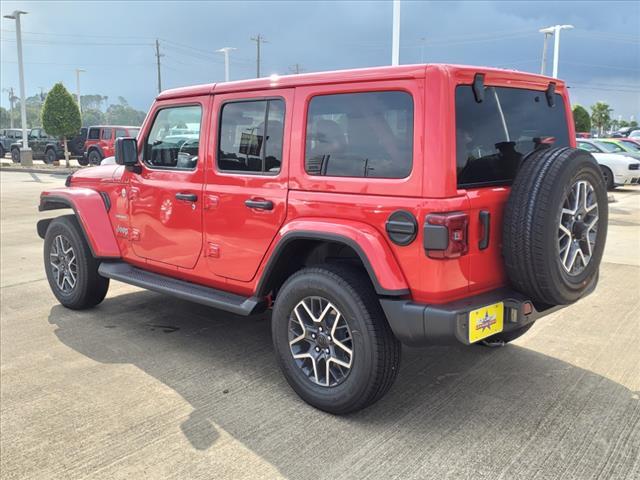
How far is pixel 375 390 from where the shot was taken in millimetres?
3064

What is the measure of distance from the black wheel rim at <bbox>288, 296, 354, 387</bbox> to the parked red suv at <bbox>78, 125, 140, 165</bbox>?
21425 mm

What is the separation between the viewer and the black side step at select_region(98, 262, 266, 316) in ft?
12.1

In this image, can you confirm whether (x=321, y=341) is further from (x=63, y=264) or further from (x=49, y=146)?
(x=49, y=146)

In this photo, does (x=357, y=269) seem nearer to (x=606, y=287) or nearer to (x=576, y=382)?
(x=576, y=382)

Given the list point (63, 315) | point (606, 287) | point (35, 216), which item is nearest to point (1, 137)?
point (35, 216)

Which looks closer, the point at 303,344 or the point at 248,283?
the point at 303,344

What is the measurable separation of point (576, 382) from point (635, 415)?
0.47 metres

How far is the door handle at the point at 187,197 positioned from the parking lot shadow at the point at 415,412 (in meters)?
1.11

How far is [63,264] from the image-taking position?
523 cm

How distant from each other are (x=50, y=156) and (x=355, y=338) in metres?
28.4

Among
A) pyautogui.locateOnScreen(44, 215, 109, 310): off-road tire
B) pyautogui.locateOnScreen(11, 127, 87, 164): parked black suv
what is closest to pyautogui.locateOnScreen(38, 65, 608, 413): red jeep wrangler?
pyautogui.locateOnScreen(44, 215, 109, 310): off-road tire

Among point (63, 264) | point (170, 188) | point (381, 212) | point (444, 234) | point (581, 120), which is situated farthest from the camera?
point (581, 120)

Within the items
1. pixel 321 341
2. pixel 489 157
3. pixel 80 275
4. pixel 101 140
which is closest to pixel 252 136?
pixel 321 341

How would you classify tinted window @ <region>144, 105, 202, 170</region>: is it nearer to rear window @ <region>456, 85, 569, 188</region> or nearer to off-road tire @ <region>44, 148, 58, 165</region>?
rear window @ <region>456, 85, 569, 188</region>
